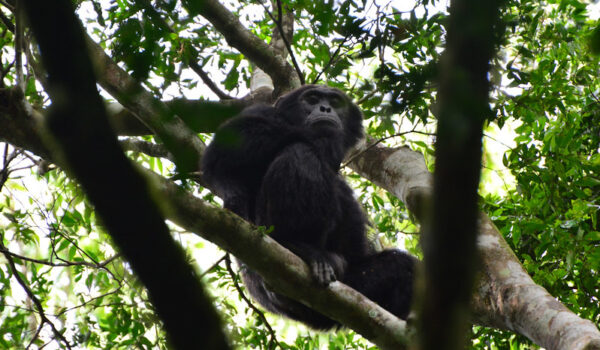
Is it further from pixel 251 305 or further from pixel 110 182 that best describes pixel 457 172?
pixel 251 305

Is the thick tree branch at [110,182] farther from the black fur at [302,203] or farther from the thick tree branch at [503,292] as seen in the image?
the black fur at [302,203]

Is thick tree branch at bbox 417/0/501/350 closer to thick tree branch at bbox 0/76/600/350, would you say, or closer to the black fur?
thick tree branch at bbox 0/76/600/350

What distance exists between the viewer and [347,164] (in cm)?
649

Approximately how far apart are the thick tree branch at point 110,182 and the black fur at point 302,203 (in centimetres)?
367

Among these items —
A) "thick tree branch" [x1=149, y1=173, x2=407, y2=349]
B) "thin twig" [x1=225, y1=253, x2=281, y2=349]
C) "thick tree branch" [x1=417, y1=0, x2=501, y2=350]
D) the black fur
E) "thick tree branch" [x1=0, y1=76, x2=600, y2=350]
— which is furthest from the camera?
"thin twig" [x1=225, y1=253, x2=281, y2=349]

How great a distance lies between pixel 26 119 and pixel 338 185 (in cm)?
327

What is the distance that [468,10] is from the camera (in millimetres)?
819

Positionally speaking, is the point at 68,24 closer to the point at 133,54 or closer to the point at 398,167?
the point at 133,54

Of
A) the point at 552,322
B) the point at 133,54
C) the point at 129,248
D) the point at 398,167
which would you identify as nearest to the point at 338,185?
the point at 398,167

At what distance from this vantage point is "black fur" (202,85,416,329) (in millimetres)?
5270

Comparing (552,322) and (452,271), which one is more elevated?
(552,322)

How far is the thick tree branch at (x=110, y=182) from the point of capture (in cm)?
89

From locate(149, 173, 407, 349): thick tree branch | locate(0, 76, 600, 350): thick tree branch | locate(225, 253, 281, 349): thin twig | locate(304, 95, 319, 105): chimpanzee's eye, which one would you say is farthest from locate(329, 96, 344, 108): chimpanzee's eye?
locate(149, 173, 407, 349): thick tree branch

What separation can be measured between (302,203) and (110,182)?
4.31m
